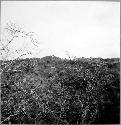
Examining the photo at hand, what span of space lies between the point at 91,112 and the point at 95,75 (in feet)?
3.20

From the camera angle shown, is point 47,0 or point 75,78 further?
point 75,78

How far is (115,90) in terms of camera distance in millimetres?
6148

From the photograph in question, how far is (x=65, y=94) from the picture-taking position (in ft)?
22.0

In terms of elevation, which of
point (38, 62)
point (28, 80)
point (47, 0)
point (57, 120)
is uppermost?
point (47, 0)

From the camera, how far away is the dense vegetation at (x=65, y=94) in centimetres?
621

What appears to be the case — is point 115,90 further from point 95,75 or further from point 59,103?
point 59,103

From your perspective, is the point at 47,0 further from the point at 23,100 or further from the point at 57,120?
the point at 57,120

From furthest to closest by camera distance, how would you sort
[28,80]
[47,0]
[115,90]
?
[28,80]
[115,90]
[47,0]

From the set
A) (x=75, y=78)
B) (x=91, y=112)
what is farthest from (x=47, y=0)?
(x=91, y=112)

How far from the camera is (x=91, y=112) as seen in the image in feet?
20.6

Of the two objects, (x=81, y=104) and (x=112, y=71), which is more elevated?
(x=112, y=71)

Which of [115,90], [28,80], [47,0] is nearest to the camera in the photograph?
[47,0]

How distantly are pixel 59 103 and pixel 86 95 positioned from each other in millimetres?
696

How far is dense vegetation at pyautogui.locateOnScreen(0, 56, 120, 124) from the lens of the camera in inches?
245
